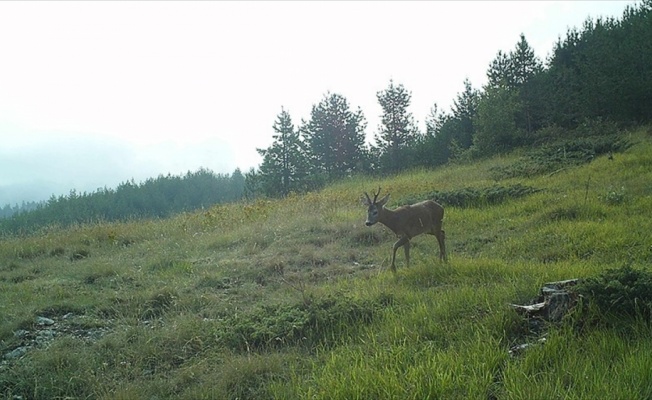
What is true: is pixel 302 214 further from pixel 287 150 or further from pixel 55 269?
pixel 287 150

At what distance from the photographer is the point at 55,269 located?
32.7ft

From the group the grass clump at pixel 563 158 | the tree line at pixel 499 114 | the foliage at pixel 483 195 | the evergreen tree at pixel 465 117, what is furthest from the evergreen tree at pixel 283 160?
the foliage at pixel 483 195

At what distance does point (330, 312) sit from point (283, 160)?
117ft

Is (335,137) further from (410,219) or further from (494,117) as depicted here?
(410,219)

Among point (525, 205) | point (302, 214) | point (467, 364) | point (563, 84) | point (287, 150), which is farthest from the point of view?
point (287, 150)

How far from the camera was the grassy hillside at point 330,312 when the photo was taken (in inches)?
154

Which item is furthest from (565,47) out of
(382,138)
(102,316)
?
(102,316)

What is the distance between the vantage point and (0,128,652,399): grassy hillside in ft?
12.9

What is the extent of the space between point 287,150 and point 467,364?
1473 inches

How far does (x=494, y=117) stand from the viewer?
94.0ft

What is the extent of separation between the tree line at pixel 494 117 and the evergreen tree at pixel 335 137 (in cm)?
9

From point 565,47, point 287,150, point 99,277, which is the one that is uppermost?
point 565,47

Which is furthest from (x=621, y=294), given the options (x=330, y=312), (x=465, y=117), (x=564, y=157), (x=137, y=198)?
(x=137, y=198)

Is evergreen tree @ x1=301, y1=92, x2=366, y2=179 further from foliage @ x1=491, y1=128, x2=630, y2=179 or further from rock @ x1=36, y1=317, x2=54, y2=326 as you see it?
rock @ x1=36, y1=317, x2=54, y2=326
